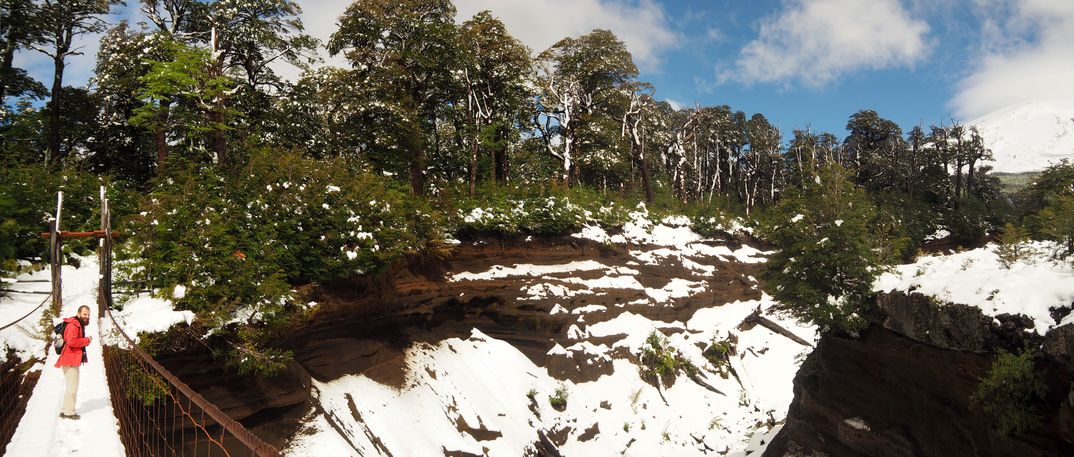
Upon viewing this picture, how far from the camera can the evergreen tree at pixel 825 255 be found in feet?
51.2

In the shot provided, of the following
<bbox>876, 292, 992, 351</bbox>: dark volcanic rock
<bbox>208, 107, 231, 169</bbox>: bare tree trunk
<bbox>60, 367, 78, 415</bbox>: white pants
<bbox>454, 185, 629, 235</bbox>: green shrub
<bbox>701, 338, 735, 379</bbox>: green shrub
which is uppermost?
<bbox>208, 107, 231, 169</bbox>: bare tree trunk

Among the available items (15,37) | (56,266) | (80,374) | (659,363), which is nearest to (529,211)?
(659,363)

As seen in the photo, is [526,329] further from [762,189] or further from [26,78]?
[762,189]

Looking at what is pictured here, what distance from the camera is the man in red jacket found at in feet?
20.3

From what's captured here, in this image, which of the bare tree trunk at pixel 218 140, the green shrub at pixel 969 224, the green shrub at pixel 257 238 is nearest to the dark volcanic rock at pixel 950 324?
the green shrub at pixel 257 238

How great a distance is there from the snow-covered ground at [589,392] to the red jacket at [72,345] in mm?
5429

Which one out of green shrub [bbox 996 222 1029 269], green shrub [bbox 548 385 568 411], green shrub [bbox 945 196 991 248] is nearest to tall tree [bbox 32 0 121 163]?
green shrub [bbox 548 385 568 411]

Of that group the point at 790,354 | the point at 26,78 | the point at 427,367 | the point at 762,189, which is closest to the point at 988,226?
the point at 762,189

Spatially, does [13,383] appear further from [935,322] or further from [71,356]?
[935,322]

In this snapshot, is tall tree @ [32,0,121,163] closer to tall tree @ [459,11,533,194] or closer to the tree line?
the tree line

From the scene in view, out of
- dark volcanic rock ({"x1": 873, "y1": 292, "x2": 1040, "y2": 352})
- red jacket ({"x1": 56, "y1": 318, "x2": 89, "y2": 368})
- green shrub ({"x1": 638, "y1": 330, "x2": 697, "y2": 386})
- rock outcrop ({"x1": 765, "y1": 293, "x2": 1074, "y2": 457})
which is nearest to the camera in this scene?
red jacket ({"x1": 56, "y1": 318, "x2": 89, "y2": 368})

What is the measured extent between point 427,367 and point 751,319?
774 inches

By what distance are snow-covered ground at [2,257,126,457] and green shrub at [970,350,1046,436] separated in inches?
586

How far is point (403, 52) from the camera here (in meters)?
21.8
